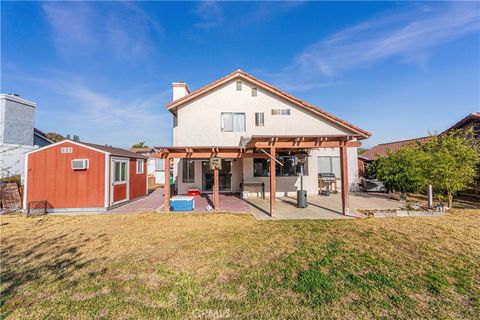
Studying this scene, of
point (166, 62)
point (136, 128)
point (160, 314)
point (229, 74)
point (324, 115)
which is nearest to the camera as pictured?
point (160, 314)

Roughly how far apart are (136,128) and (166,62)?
34.8 feet

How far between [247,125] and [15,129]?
15251mm

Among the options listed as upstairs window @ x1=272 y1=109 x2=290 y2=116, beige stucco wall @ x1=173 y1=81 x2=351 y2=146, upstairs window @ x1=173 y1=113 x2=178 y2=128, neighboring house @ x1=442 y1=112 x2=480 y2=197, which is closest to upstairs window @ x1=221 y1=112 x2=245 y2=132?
beige stucco wall @ x1=173 y1=81 x2=351 y2=146

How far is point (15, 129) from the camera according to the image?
506 inches

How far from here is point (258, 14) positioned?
36.4ft

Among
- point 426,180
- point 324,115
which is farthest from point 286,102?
point 426,180

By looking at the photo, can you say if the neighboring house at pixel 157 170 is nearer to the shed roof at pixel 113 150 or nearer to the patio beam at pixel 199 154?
the shed roof at pixel 113 150

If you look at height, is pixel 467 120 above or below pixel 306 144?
above

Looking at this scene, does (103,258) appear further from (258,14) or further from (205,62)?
(205,62)

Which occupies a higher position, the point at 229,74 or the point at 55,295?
the point at 229,74

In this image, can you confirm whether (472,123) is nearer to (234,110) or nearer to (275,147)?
(275,147)

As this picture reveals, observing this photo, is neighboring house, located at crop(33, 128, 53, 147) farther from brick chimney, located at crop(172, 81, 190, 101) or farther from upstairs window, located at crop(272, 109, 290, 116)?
upstairs window, located at crop(272, 109, 290, 116)

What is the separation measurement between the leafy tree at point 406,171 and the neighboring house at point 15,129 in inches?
856

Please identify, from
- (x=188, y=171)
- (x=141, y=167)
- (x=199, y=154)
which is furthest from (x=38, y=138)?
(x=199, y=154)
